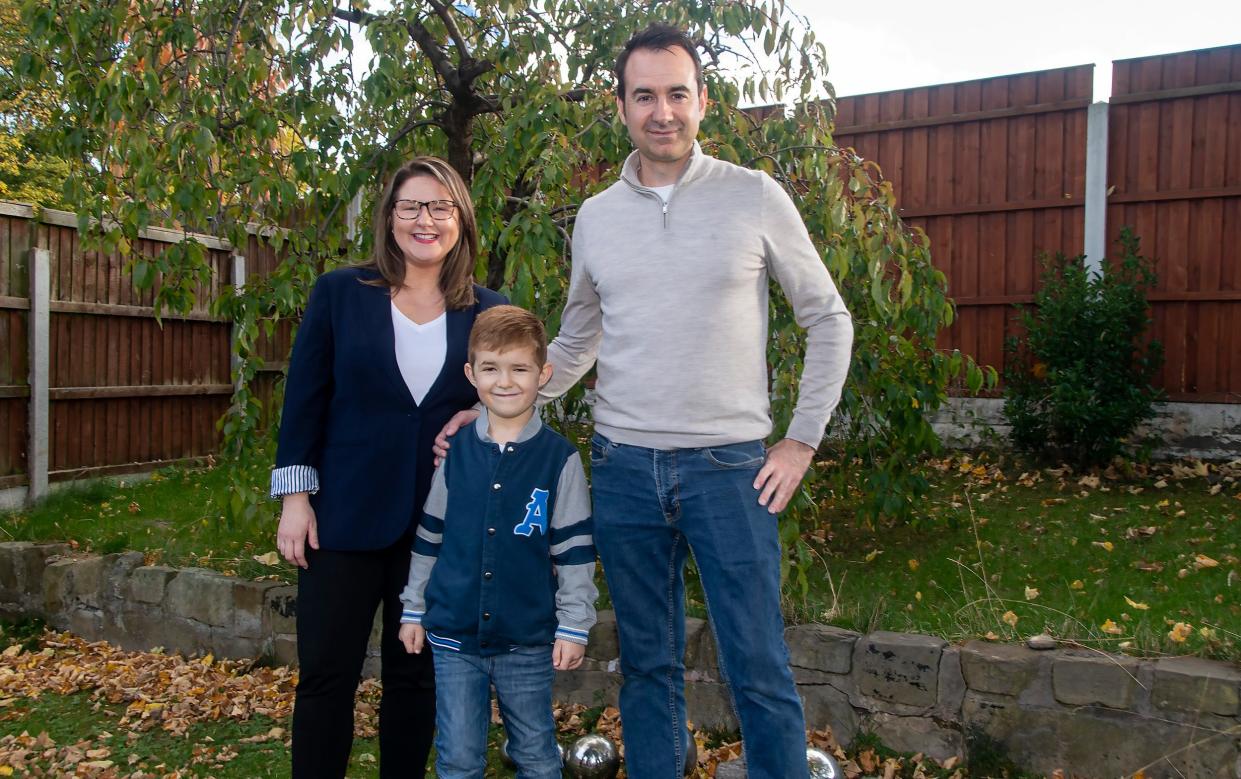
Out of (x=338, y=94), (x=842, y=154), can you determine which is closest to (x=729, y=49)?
(x=842, y=154)

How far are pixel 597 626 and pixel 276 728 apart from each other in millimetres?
1177

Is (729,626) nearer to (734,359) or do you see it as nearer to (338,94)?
(734,359)

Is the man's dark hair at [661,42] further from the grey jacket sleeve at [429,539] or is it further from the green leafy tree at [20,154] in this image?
the green leafy tree at [20,154]

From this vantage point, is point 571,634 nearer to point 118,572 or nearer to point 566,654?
point 566,654

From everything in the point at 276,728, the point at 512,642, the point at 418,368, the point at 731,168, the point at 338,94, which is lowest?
the point at 276,728

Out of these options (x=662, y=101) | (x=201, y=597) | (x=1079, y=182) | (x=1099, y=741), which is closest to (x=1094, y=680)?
(x=1099, y=741)

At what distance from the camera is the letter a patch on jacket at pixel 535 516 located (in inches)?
87.6

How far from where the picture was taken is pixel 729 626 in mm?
2137

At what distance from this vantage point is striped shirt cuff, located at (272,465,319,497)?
7.49 feet

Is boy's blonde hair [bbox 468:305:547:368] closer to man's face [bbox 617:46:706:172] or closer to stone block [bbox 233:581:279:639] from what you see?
man's face [bbox 617:46:706:172]

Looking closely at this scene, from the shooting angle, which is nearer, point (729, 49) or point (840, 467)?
point (729, 49)

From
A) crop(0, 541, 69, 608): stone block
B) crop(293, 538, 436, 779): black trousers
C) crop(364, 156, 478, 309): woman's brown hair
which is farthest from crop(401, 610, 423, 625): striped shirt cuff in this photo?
crop(0, 541, 69, 608): stone block

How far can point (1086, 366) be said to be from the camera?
5918mm

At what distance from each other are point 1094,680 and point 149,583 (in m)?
3.75
